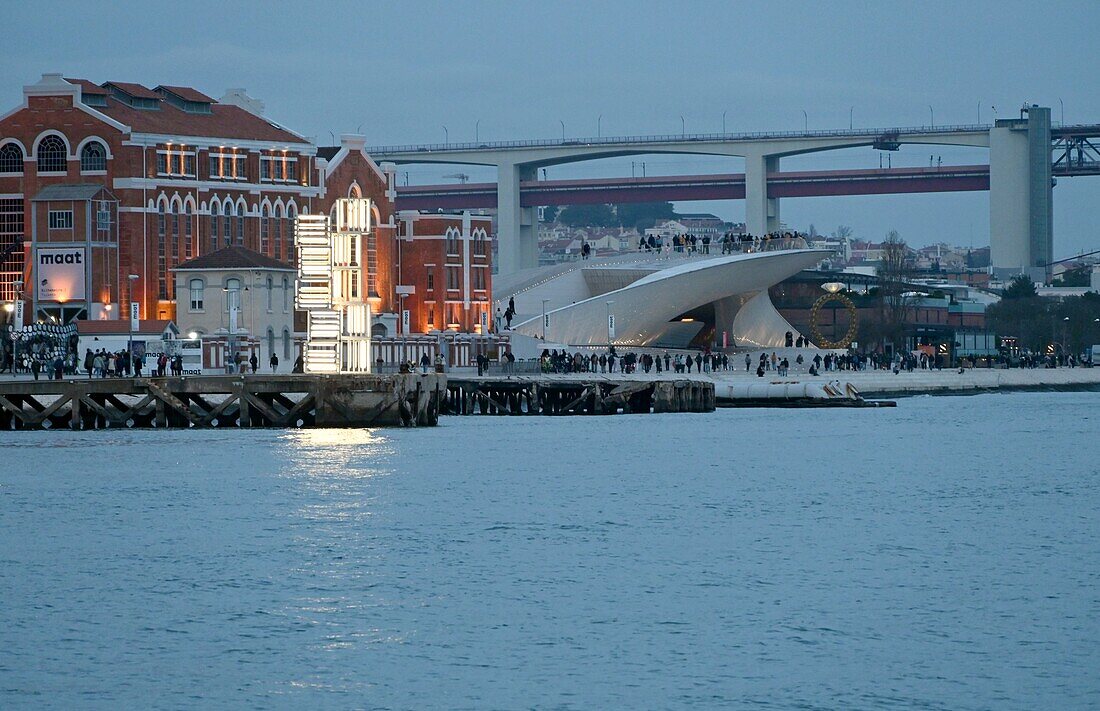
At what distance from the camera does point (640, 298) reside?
10312 cm

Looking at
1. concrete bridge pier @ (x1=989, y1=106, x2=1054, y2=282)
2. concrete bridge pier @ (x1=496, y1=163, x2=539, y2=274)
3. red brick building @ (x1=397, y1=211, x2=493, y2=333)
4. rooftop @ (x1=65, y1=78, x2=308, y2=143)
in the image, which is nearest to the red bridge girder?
concrete bridge pier @ (x1=496, y1=163, x2=539, y2=274)

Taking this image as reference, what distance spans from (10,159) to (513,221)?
58.8 m

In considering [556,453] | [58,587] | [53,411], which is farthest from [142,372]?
[58,587]

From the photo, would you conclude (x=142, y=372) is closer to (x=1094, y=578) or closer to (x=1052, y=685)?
(x=1094, y=578)

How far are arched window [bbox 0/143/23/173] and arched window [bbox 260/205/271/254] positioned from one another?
11.2 m

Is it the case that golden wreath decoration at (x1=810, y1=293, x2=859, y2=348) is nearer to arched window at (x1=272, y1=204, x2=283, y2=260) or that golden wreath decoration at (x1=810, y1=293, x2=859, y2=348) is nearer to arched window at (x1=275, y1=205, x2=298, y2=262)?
arched window at (x1=275, y1=205, x2=298, y2=262)

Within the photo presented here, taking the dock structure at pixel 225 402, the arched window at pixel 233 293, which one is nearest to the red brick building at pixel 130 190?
the arched window at pixel 233 293

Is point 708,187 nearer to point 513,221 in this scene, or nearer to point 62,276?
point 513,221

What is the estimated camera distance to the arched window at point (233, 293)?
84750 millimetres

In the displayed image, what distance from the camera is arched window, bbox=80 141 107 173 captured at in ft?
286

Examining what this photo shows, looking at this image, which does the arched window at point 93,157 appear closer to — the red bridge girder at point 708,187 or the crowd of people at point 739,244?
the crowd of people at point 739,244

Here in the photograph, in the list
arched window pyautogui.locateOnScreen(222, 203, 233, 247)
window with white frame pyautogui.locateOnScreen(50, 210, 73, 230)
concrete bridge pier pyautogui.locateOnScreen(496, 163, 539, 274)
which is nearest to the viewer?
window with white frame pyautogui.locateOnScreen(50, 210, 73, 230)

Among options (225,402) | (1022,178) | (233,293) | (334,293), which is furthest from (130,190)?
(1022,178)

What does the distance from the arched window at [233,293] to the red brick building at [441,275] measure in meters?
16.4
